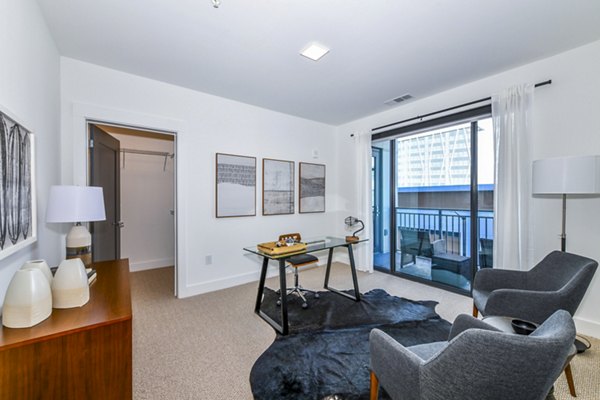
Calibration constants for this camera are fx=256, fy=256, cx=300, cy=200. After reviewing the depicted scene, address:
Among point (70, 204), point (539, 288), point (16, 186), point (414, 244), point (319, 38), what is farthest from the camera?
point (414, 244)

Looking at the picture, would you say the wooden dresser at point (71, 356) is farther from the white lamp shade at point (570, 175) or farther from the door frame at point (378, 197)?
the door frame at point (378, 197)

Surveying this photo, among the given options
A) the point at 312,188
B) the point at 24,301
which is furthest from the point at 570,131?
the point at 24,301

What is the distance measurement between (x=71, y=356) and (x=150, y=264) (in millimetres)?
3769

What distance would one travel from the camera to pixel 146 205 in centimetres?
446

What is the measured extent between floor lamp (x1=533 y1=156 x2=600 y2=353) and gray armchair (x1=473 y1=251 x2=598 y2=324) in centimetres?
38

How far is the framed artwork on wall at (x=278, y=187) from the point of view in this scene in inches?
157

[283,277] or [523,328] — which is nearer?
[523,328]

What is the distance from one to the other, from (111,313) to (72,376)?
26cm

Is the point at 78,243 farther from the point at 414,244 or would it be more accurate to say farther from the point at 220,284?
the point at 414,244

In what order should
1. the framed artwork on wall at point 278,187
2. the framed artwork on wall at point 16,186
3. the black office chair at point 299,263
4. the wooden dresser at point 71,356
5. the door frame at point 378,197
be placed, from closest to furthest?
the wooden dresser at point 71,356 → the framed artwork on wall at point 16,186 → the black office chair at point 299,263 → the framed artwork on wall at point 278,187 → the door frame at point 378,197

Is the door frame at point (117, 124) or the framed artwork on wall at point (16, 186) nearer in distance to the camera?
the framed artwork on wall at point (16, 186)

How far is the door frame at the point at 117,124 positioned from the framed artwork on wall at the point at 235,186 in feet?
1.61

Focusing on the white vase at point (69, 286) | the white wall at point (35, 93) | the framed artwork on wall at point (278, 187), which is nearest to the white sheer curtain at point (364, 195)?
the framed artwork on wall at point (278, 187)

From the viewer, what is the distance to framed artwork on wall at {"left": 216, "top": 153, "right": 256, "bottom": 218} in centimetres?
352
